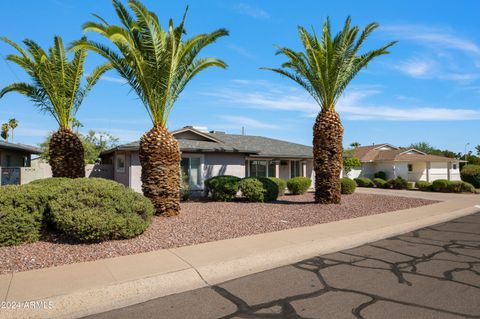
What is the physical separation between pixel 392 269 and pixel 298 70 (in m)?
10.5

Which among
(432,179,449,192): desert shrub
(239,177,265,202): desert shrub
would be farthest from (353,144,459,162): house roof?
(239,177,265,202): desert shrub

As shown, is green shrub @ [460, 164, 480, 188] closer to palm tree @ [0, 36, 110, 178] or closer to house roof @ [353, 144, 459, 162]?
house roof @ [353, 144, 459, 162]

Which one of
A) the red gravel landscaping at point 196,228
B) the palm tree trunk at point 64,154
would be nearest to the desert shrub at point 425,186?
the red gravel landscaping at point 196,228

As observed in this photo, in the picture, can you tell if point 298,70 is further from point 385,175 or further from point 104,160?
point 385,175

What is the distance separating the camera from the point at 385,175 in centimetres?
3944

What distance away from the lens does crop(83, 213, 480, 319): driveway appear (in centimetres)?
459

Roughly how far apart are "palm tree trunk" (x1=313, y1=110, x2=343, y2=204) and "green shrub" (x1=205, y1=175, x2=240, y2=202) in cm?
378

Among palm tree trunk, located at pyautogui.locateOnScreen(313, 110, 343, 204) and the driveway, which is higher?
palm tree trunk, located at pyautogui.locateOnScreen(313, 110, 343, 204)

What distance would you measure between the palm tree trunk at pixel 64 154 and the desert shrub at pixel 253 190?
6.78 metres

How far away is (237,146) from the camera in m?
21.7

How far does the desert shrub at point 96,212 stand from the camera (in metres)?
7.49

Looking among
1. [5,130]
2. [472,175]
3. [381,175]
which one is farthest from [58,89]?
[5,130]

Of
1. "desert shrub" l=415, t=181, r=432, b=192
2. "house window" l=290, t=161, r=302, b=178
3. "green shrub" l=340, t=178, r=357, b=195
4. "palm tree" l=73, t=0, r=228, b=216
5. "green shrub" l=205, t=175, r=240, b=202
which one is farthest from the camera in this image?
"desert shrub" l=415, t=181, r=432, b=192

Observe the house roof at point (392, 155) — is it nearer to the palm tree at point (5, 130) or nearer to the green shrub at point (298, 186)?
the green shrub at point (298, 186)
